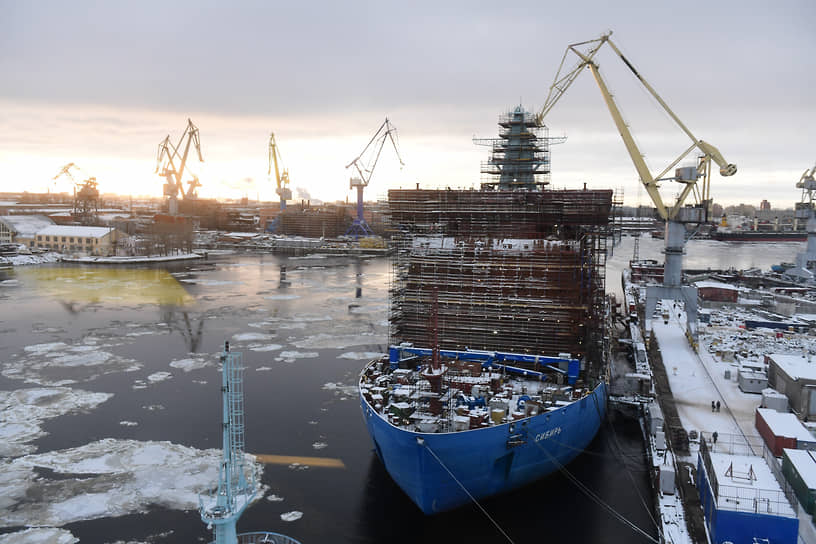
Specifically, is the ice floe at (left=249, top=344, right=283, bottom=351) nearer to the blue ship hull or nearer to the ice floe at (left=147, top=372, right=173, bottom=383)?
the ice floe at (left=147, top=372, right=173, bottom=383)

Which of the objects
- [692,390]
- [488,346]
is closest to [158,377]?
[488,346]

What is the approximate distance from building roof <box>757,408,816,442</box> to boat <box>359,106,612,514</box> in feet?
14.3

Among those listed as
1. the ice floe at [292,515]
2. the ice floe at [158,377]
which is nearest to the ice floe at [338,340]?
the ice floe at [158,377]

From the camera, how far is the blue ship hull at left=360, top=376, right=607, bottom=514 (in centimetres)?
1209

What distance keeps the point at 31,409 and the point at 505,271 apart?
15.7m

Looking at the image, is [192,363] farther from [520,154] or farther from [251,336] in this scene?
[520,154]

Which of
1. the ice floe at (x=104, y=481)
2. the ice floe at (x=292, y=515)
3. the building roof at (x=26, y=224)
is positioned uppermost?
the building roof at (x=26, y=224)

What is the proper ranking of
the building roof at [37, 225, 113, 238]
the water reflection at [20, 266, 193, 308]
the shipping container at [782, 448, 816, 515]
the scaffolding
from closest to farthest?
the shipping container at [782, 448, 816, 515] < the scaffolding < the water reflection at [20, 266, 193, 308] < the building roof at [37, 225, 113, 238]

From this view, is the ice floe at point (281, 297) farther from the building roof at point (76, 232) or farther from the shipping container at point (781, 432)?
the building roof at point (76, 232)

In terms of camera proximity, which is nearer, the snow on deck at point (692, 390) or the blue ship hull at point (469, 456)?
the blue ship hull at point (469, 456)

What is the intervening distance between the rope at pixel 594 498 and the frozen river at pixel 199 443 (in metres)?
0.10

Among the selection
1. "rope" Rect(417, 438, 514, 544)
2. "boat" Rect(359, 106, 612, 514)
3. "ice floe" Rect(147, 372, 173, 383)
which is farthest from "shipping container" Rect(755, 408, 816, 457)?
"ice floe" Rect(147, 372, 173, 383)

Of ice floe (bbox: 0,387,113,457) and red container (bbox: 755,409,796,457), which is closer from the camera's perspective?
red container (bbox: 755,409,796,457)

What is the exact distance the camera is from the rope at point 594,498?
1234cm
